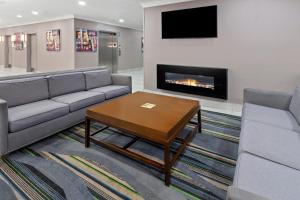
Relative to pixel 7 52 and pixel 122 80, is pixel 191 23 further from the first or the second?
pixel 7 52

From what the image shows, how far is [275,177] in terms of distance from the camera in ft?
3.95

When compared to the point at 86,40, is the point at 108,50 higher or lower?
lower

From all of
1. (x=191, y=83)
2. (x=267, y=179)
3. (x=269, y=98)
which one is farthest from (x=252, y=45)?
(x=267, y=179)

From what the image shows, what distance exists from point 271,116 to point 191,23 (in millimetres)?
3014

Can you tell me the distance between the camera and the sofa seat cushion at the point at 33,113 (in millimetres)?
2124

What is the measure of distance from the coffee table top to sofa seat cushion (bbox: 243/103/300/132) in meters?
0.70

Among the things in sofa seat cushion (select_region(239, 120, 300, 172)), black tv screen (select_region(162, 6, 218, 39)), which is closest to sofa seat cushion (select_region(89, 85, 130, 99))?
black tv screen (select_region(162, 6, 218, 39))

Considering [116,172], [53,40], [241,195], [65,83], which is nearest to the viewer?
[241,195]

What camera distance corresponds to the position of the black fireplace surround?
4.23 metres

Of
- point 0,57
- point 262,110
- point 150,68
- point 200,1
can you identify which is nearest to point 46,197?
point 262,110

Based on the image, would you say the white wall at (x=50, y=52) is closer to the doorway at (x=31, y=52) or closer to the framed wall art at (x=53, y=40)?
the framed wall art at (x=53, y=40)

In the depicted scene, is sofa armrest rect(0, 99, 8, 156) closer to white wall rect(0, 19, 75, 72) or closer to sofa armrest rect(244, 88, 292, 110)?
sofa armrest rect(244, 88, 292, 110)

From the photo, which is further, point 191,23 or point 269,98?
point 191,23

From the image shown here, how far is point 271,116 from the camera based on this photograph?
7.55ft
